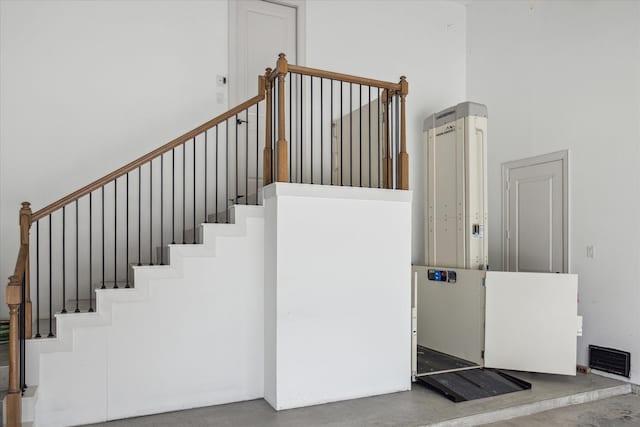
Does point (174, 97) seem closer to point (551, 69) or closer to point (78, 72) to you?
point (78, 72)

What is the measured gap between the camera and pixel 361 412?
412 centimetres

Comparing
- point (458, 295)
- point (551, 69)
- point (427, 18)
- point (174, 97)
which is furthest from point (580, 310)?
point (174, 97)

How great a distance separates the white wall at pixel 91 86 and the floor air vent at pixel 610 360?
4739mm

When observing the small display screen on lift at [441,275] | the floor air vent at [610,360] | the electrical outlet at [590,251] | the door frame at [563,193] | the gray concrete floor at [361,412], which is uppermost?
the door frame at [563,193]

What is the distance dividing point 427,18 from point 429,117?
163cm

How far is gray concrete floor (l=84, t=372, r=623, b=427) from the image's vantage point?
12.7 ft

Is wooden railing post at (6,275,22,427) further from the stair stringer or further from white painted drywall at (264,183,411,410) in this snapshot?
white painted drywall at (264,183,411,410)

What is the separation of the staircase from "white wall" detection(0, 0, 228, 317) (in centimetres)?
29

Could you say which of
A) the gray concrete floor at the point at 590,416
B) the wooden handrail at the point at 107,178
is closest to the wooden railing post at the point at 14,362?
the wooden handrail at the point at 107,178

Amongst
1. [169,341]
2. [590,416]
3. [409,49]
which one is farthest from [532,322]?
[409,49]

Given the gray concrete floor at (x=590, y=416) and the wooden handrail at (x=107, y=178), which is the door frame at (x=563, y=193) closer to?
the gray concrete floor at (x=590, y=416)

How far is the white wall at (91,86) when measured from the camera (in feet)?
16.0

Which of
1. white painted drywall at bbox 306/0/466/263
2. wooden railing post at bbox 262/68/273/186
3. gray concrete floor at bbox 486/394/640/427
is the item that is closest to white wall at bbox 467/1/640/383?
gray concrete floor at bbox 486/394/640/427

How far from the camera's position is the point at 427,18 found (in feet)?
23.4
